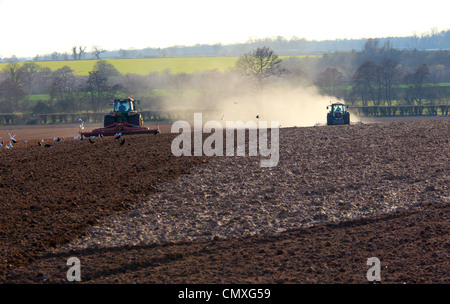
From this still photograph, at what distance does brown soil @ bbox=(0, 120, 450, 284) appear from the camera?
875 centimetres

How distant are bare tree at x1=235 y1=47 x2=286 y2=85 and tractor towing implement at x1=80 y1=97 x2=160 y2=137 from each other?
118 feet

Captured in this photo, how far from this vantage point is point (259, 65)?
234ft

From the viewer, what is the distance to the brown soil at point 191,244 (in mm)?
8749

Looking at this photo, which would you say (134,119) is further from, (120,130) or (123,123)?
(120,130)

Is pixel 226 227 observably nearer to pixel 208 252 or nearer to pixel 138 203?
pixel 208 252

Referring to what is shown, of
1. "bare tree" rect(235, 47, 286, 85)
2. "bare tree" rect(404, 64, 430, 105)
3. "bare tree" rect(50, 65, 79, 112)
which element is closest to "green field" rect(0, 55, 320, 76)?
"bare tree" rect(50, 65, 79, 112)

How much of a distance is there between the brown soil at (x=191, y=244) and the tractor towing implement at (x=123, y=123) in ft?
40.2

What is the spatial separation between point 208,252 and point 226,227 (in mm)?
1804

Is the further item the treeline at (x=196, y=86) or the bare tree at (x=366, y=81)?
the bare tree at (x=366, y=81)
